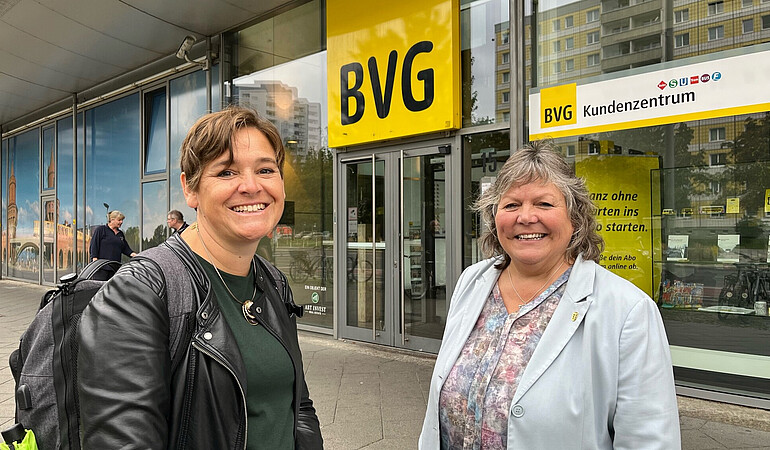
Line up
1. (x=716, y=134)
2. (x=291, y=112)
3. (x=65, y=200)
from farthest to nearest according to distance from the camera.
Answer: (x=65, y=200), (x=291, y=112), (x=716, y=134)

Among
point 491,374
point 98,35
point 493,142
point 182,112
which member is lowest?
point 491,374

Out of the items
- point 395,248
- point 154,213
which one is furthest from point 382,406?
point 154,213

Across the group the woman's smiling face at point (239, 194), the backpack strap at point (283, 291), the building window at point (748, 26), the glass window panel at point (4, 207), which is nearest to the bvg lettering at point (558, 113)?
the building window at point (748, 26)

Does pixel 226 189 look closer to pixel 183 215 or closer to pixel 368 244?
pixel 368 244

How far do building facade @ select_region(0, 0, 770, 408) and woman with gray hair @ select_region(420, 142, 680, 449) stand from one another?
3.48 metres

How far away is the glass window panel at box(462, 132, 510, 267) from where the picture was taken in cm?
618

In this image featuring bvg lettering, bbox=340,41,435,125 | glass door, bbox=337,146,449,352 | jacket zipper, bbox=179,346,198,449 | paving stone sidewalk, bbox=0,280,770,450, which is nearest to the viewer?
jacket zipper, bbox=179,346,198,449

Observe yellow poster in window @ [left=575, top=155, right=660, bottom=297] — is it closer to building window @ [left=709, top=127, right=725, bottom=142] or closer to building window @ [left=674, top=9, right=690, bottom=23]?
building window @ [left=709, top=127, right=725, bottom=142]

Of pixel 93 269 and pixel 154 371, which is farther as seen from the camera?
pixel 93 269

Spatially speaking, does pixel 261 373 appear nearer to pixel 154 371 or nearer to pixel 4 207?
pixel 154 371

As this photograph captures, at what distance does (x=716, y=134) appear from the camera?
491 cm

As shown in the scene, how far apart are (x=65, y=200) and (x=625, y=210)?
527 inches

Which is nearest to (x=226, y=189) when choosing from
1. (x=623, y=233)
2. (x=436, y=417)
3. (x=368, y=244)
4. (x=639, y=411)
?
(x=436, y=417)

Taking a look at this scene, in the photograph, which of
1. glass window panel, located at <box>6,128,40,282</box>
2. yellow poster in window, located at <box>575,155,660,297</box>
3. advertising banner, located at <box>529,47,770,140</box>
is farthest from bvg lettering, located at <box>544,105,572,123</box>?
glass window panel, located at <box>6,128,40,282</box>
